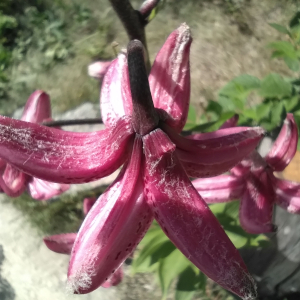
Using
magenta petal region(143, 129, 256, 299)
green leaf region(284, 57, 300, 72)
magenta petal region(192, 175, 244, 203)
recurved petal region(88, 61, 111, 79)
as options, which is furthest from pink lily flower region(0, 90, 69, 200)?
green leaf region(284, 57, 300, 72)

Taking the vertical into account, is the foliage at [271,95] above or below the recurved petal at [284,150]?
below

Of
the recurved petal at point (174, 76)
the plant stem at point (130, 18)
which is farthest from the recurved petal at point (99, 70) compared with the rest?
the recurved petal at point (174, 76)

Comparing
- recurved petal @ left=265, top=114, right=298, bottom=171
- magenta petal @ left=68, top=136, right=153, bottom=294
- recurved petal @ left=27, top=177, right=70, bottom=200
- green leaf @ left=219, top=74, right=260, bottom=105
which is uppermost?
magenta petal @ left=68, top=136, right=153, bottom=294

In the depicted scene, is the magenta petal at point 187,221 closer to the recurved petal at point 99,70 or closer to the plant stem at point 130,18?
the plant stem at point 130,18

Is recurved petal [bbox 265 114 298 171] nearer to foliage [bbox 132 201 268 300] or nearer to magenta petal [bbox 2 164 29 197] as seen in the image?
foliage [bbox 132 201 268 300]

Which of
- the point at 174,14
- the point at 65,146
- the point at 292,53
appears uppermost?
the point at 65,146

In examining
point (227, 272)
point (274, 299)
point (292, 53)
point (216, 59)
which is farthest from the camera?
point (216, 59)

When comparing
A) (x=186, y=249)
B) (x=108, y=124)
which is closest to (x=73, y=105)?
(x=108, y=124)

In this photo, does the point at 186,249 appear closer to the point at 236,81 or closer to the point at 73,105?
the point at 236,81
